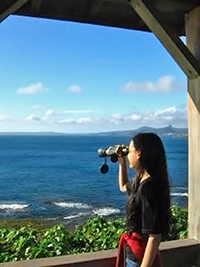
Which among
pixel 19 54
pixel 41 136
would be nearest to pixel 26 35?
pixel 19 54

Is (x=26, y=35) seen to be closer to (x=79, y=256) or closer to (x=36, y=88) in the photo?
A: (x=36, y=88)

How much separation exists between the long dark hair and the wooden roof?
0.79m

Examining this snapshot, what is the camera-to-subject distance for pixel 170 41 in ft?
7.92

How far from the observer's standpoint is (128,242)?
1.99 m

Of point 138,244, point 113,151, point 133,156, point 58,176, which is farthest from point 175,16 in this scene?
point 58,176

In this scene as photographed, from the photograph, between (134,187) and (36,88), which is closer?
(134,187)

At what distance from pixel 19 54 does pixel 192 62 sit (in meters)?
34.5

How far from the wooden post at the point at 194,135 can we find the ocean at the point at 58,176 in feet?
25.7

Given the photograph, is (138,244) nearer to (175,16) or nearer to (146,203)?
(146,203)

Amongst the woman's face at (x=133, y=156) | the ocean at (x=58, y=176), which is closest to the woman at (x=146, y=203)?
the woman's face at (x=133, y=156)

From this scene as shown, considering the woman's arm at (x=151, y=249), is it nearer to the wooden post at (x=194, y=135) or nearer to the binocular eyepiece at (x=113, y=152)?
the binocular eyepiece at (x=113, y=152)

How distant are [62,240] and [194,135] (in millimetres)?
1168

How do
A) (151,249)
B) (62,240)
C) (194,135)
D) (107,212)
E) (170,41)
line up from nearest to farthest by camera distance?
(151,249)
(170,41)
(194,135)
(62,240)
(107,212)

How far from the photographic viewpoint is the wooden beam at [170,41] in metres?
2.38
